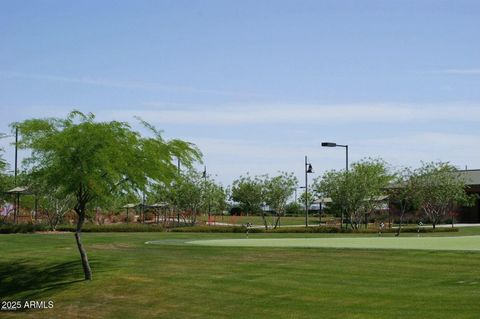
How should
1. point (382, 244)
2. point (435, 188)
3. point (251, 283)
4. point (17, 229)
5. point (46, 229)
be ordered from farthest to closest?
point (435, 188), point (46, 229), point (17, 229), point (382, 244), point (251, 283)

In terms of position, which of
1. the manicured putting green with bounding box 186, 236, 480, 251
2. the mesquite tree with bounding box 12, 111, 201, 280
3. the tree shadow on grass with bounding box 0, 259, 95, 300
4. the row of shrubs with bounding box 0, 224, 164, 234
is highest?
the mesquite tree with bounding box 12, 111, 201, 280

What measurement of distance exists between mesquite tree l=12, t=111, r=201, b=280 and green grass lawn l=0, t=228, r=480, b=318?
2.36 m

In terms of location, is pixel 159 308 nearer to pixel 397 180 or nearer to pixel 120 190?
pixel 120 190

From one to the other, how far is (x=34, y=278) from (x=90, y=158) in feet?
18.1

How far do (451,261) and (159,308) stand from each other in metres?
10.8

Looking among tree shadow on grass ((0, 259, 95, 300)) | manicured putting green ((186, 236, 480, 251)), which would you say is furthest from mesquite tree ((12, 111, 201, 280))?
manicured putting green ((186, 236, 480, 251))

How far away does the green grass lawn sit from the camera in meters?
18.3

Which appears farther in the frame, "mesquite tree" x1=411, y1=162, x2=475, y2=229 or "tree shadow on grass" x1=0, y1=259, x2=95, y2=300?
"mesquite tree" x1=411, y1=162, x2=475, y2=229

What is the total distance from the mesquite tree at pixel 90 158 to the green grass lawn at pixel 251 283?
2.36 meters

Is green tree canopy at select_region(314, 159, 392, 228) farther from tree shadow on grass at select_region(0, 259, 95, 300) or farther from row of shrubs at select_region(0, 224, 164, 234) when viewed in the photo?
tree shadow on grass at select_region(0, 259, 95, 300)

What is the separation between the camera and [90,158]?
24.6 metres

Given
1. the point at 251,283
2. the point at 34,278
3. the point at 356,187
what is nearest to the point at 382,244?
the point at 251,283

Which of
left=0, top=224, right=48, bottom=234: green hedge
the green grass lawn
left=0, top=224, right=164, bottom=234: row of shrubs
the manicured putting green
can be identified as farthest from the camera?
left=0, top=224, right=164, bottom=234: row of shrubs

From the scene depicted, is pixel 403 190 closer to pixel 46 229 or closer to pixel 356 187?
pixel 356 187
